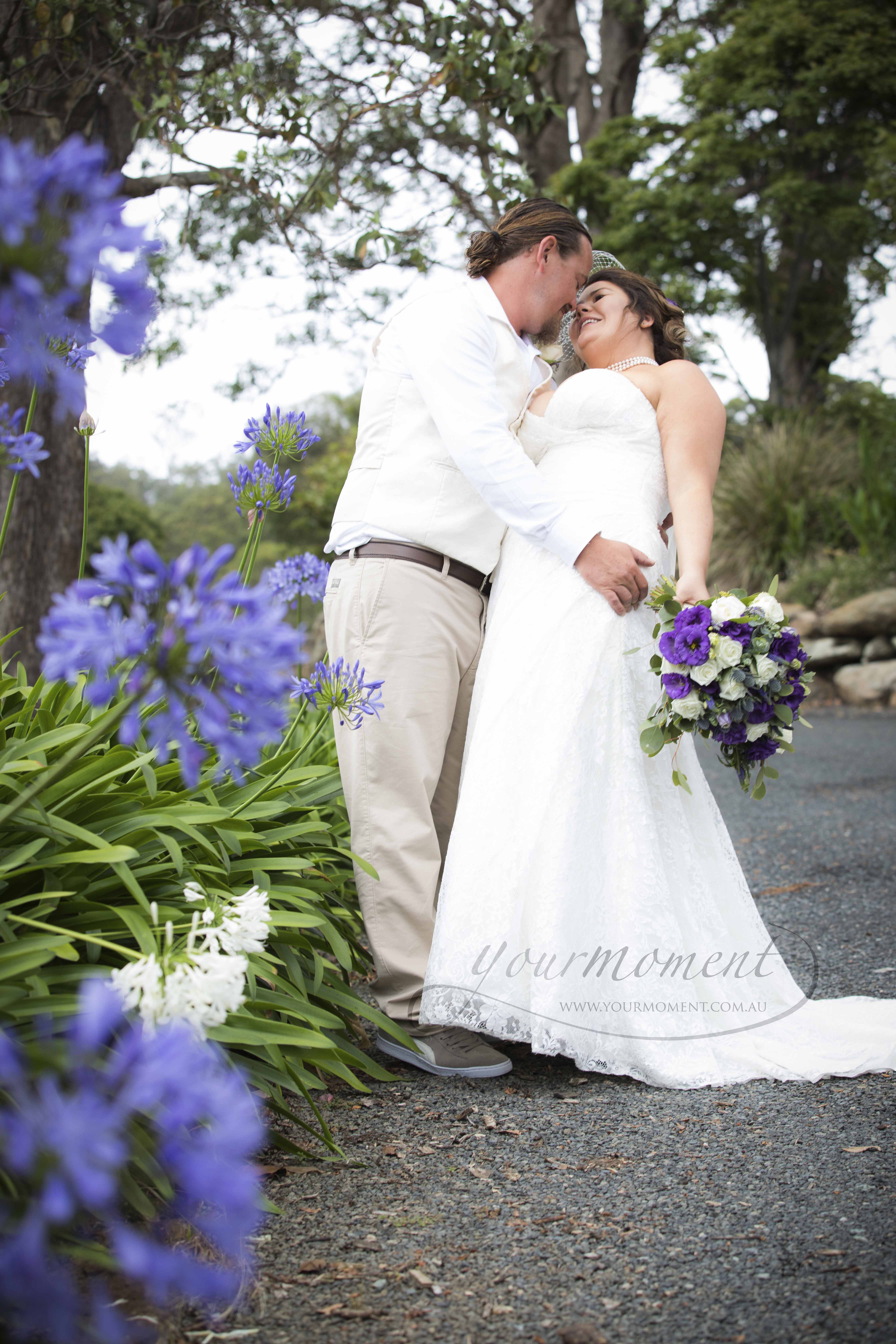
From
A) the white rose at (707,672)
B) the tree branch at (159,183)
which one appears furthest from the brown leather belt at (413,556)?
the tree branch at (159,183)

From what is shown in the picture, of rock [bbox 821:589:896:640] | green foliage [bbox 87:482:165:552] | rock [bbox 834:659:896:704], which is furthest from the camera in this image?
green foliage [bbox 87:482:165:552]

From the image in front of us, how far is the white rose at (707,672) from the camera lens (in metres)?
2.42

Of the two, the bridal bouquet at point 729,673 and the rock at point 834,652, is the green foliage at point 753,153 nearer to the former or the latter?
the rock at point 834,652

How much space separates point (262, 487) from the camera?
2.59m

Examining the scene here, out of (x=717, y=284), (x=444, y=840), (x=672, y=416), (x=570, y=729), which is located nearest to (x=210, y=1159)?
(x=570, y=729)

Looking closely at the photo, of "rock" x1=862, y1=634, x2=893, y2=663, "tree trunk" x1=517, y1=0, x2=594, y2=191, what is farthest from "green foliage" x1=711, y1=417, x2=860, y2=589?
"tree trunk" x1=517, y1=0, x2=594, y2=191

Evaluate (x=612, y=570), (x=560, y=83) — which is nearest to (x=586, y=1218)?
(x=612, y=570)

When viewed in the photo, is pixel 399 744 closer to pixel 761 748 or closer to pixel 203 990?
pixel 761 748

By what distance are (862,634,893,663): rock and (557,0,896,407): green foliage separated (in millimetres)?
4887

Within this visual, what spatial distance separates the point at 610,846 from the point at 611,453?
114cm

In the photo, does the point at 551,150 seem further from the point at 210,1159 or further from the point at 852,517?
the point at 210,1159

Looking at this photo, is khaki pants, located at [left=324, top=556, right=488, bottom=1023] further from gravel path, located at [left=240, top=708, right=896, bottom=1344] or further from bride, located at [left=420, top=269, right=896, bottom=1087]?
gravel path, located at [left=240, top=708, right=896, bottom=1344]

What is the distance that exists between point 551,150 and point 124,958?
38.3ft

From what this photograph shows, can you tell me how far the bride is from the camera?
96.0 inches
